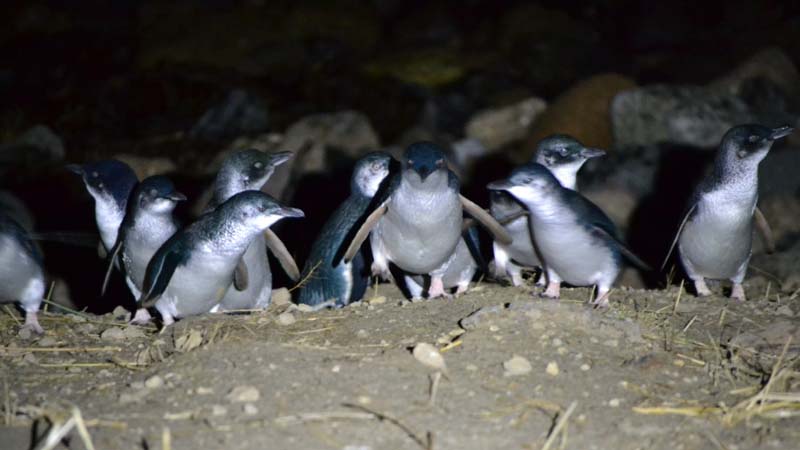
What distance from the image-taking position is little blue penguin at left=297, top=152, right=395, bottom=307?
23.4 feet

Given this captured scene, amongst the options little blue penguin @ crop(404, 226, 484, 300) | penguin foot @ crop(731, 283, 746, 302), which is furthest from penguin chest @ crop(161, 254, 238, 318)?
penguin foot @ crop(731, 283, 746, 302)

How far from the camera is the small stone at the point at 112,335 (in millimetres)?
5809

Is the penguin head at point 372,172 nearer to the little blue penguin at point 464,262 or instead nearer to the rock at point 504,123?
the little blue penguin at point 464,262

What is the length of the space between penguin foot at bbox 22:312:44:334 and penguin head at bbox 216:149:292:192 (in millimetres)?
1416

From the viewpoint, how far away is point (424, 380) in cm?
462

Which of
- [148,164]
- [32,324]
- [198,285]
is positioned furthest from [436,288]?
[148,164]

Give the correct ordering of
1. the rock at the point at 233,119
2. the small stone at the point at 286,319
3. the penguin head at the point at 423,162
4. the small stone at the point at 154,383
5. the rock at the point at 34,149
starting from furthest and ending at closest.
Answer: the rock at the point at 233,119, the rock at the point at 34,149, the penguin head at the point at 423,162, the small stone at the point at 286,319, the small stone at the point at 154,383

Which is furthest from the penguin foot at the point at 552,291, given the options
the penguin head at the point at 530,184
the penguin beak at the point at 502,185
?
the penguin beak at the point at 502,185

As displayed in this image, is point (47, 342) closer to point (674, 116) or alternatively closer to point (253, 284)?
point (253, 284)

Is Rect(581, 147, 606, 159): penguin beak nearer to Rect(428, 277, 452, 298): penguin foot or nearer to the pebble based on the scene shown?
Rect(428, 277, 452, 298): penguin foot

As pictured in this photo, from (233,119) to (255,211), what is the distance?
37.2 ft

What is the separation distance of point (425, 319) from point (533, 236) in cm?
112

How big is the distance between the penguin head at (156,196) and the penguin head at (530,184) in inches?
76.1

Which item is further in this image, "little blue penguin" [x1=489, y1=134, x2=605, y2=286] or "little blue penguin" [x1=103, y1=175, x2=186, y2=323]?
"little blue penguin" [x1=489, y1=134, x2=605, y2=286]
